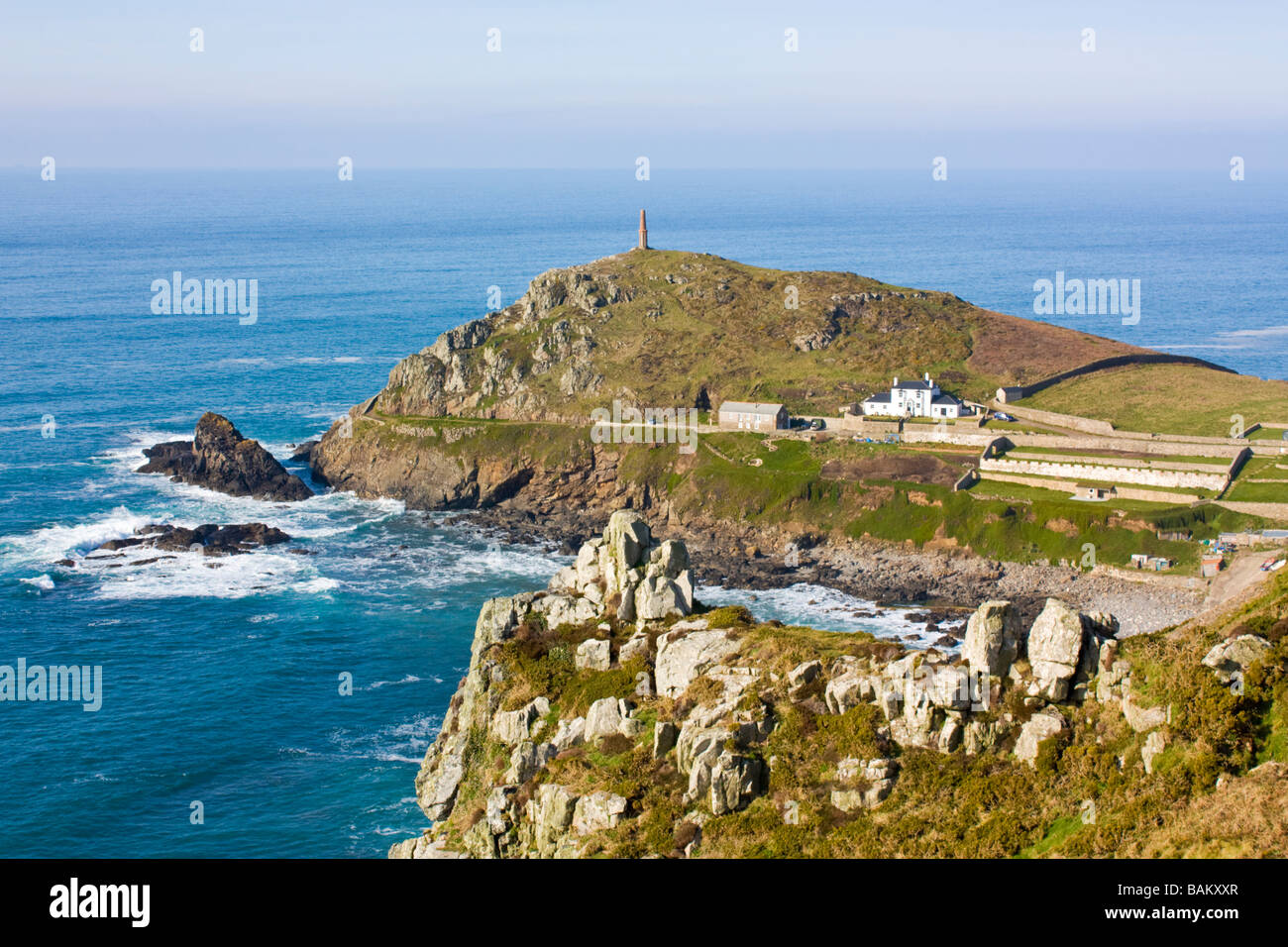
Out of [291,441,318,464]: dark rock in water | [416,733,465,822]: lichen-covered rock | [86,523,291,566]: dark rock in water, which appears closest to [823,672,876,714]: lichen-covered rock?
[416,733,465,822]: lichen-covered rock

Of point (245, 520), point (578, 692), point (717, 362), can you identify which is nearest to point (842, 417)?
point (717, 362)

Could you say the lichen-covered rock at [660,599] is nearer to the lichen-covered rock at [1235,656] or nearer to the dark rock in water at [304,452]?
the lichen-covered rock at [1235,656]

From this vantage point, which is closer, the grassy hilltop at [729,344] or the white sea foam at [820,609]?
the white sea foam at [820,609]

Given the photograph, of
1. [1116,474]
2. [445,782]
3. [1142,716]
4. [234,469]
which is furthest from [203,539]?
[1142,716]

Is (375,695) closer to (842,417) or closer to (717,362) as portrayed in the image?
(842,417)

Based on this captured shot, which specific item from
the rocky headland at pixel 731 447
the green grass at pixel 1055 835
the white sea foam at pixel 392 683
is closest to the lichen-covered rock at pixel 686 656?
the green grass at pixel 1055 835
